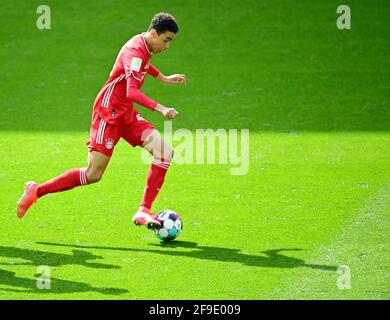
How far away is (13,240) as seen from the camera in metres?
8.25

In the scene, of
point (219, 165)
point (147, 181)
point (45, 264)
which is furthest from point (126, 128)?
point (219, 165)

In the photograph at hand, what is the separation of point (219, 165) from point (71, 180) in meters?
2.88

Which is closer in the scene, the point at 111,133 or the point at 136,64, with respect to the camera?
the point at 136,64

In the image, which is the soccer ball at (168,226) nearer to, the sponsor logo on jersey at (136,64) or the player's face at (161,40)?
the sponsor logo on jersey at (136,64)

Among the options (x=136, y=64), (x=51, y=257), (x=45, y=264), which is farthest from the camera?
(x=136, y=64)

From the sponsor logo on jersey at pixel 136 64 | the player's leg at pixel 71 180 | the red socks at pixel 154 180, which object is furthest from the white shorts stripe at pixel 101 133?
the sponsor logo on jersey at pixel 136 64

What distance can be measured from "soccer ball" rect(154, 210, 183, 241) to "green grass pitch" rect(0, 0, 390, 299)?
0.10 meters

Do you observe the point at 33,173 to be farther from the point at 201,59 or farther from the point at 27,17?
the point at 27,17

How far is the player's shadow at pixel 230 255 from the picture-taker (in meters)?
7.52

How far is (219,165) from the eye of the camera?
10.9 metres

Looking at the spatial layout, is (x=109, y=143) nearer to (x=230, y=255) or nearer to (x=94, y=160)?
(x=94, y=160)
